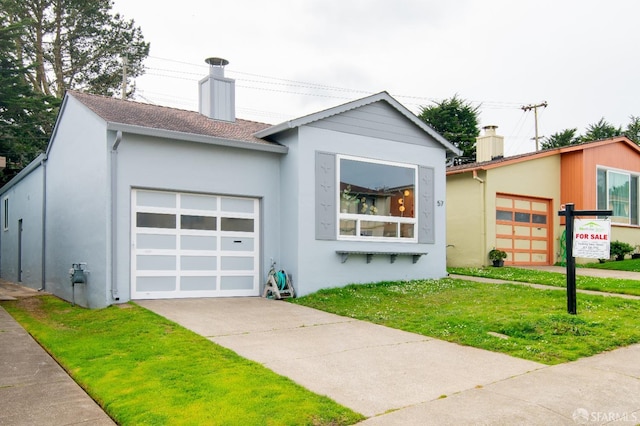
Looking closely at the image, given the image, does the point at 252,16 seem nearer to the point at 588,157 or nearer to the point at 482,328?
the point at 482,328

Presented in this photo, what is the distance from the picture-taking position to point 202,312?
8742mm

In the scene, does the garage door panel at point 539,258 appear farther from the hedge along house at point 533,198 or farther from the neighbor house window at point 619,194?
the neighbor house window at point 619,194

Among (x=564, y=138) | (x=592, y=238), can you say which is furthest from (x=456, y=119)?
(x=592, y=238)

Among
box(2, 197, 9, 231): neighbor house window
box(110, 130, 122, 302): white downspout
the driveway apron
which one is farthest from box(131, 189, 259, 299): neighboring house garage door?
box(2, 197, 9, 231): neighbor house window

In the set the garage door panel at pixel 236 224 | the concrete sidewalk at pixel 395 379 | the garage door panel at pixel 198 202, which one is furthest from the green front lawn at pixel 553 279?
the garage door panel at pixel 198 202

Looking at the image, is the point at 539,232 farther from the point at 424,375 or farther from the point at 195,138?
the point at 424,375

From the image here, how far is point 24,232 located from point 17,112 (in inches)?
A: 321

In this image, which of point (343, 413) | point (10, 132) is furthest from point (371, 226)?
point (10, 132)

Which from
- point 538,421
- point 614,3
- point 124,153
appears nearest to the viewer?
point 538,421

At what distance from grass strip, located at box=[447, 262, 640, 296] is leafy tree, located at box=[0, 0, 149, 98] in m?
20.7

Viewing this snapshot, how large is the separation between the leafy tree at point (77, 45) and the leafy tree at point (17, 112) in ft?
5.50

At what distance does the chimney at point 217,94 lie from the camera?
43.8ft

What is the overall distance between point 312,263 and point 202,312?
114 inches

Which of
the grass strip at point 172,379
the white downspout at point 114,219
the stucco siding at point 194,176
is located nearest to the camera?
the grass strip at point 172,379
